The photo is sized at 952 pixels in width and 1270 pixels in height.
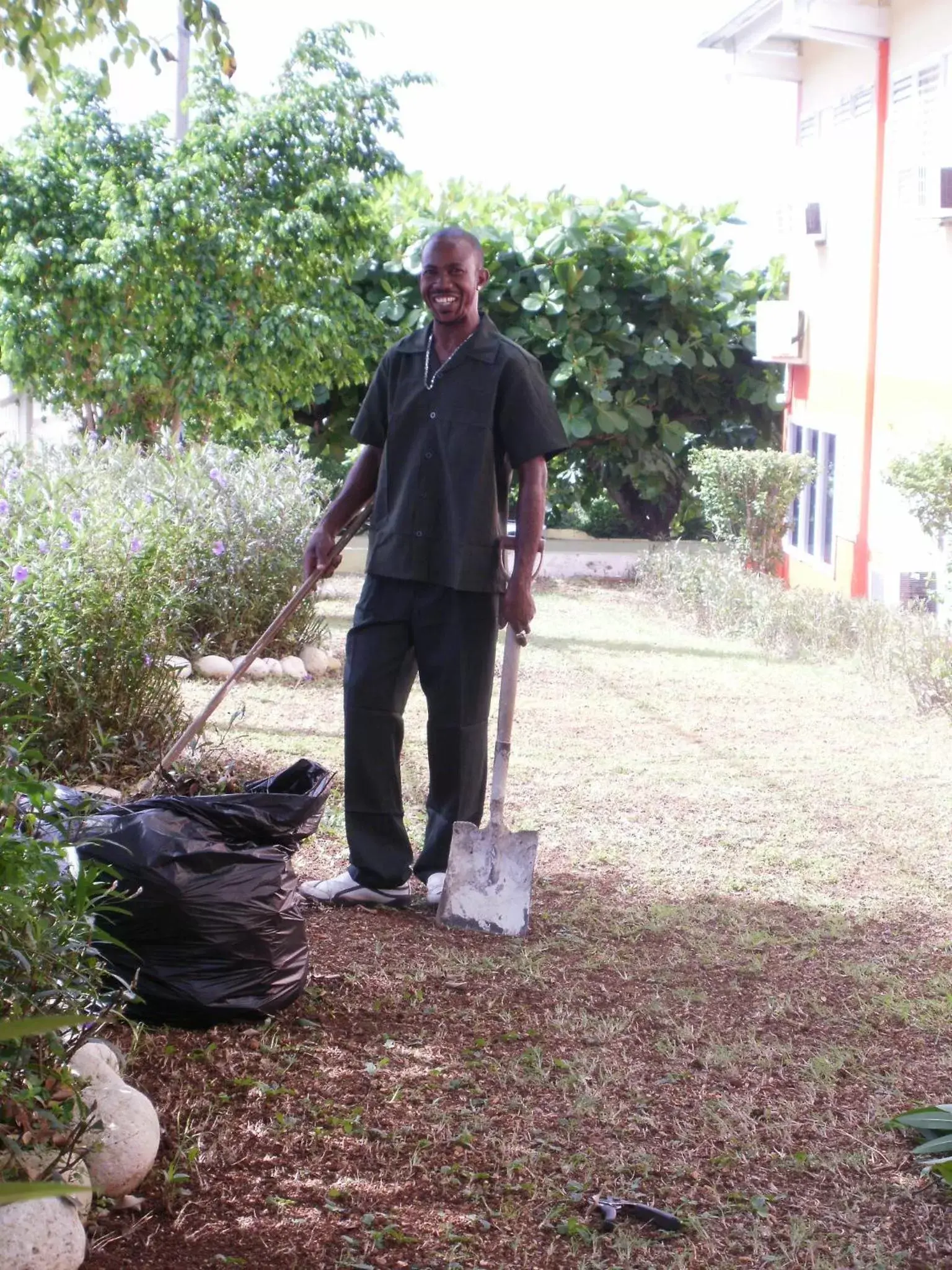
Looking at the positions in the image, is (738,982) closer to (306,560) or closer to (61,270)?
(306,560)

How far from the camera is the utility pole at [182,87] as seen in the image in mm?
12180

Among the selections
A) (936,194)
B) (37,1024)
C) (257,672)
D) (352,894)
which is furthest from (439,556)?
(936,194)

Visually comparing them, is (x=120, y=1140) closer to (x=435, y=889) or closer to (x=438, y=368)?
(x=435, y=889)

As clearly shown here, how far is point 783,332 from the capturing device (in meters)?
13.7

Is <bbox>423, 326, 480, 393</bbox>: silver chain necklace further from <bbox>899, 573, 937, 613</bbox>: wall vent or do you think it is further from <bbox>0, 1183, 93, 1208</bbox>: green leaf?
<bbox>899, 573, 937, 613</bbox>: wall vent

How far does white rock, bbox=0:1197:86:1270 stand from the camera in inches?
89.5

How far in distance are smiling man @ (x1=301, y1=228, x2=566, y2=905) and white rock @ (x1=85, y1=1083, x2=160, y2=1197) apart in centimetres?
186

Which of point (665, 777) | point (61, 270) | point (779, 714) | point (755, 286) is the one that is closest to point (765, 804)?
point (665, 777)

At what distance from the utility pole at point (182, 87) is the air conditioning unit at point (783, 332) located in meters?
5.64

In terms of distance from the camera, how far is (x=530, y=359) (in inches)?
180

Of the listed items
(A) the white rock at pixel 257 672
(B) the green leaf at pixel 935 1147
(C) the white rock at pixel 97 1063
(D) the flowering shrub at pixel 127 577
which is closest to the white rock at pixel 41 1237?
(C) the white rock at pixel 97 1063

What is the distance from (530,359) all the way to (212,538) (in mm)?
4698

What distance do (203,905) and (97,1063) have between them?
0.64 metres

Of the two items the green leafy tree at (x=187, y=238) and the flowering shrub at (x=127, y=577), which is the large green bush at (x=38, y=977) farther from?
the green leafy tree at (x=187, y=238)
